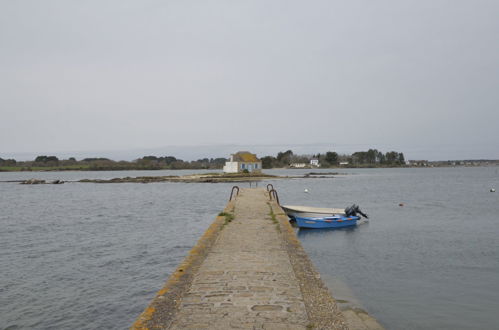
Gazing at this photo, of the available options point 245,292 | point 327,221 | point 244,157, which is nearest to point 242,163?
point 244,157

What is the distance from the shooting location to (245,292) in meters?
6.82

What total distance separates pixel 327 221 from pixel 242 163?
64038 millimetres

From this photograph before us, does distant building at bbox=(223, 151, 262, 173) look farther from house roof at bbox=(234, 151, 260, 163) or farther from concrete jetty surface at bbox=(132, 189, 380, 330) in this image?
concrete jetty surface at bbox=(132, 189, 380, 330)

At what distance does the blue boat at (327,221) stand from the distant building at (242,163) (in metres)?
62.4

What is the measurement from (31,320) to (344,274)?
9.40m

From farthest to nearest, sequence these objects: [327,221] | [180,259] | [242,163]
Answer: [242,163] < [327,221] < [180,259]

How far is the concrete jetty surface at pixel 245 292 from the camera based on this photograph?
18.3ft

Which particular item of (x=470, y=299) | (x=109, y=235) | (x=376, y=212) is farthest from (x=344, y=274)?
(x=376, y=212)

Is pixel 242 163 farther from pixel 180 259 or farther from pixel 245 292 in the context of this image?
pixel 245 292

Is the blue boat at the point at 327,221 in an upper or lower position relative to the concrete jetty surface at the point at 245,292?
lower

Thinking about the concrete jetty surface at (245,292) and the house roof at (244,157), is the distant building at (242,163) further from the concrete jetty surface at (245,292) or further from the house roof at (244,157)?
the concrete jetty surface at (245,292)

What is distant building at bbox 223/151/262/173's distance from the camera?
87250 mm

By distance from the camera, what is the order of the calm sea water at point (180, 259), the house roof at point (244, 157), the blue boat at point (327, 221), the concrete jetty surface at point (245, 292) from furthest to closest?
the house roof at point (244, 157) < the blue boat at point (327, 221) < the calm sea water at point (180, 259) < the concrete jetty surface at point (245, 292)

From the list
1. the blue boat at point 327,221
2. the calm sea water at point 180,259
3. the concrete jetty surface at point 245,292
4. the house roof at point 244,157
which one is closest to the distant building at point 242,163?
the house roof at point 244,157
